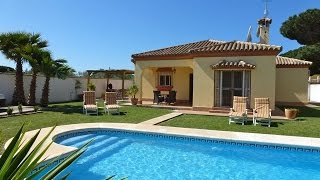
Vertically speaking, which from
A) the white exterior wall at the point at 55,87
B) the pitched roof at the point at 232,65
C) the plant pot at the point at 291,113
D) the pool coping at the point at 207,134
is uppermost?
the pitched roof at the point at 232,65

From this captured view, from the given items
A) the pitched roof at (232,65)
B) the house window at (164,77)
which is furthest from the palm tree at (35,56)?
the pitched roof at (232,65)

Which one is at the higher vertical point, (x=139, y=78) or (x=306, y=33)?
(x=306, y=33)

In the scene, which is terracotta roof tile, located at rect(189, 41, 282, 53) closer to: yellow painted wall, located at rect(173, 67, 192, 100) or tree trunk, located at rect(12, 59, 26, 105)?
yellow painted wall, located at rect(173, 67, 192, 100)

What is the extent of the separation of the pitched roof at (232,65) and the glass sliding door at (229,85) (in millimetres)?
612

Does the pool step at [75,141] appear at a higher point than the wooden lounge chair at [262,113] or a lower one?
lower

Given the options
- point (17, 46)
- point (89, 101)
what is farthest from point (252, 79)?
point (17, 46)

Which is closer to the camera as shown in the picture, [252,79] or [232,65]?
[232,65]

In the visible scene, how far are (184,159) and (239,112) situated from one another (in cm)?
718

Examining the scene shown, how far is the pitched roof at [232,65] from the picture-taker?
18.9m

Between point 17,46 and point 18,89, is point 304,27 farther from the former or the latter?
point 18,89

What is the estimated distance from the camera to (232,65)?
62.8 ft

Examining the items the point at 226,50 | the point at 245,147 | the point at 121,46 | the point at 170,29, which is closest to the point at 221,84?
the point at 226,50

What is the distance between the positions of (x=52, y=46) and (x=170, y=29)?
1387cm

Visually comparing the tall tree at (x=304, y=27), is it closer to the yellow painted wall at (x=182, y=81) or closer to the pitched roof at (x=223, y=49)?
the yellow painted wall at (x=182, y=81)
